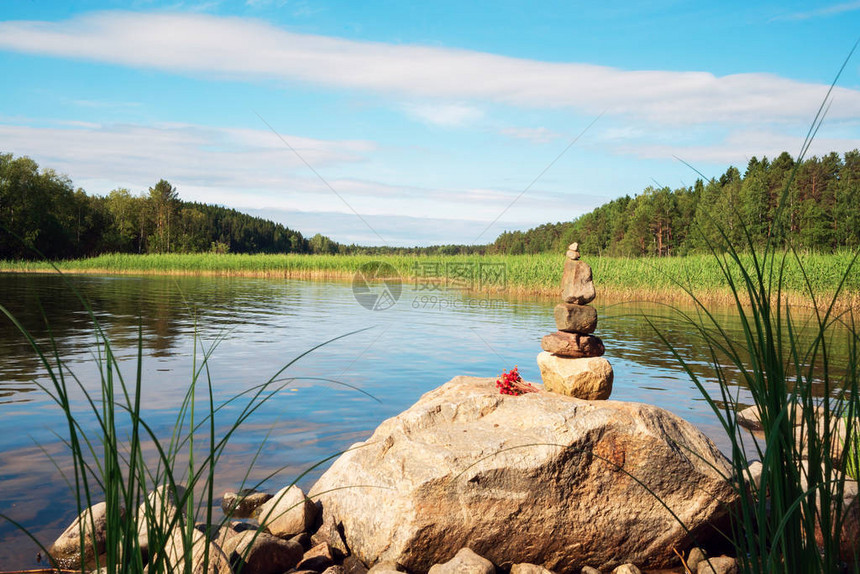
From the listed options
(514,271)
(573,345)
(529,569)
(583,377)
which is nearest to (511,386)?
(583,377)

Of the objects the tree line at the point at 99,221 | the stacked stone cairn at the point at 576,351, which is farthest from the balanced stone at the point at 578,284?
the tree line at the point at 99,221

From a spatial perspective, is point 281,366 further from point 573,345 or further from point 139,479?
point 139,479

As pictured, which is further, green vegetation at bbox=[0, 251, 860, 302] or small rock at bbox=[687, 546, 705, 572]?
green vegetation at bbox=[0, 251, 860, 302]

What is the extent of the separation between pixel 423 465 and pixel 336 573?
1.04 m

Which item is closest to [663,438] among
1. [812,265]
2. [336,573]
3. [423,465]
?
[423,465]

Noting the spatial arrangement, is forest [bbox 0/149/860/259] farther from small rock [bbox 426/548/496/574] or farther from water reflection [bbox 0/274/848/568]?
small rock [bbox 426/548/496/574]

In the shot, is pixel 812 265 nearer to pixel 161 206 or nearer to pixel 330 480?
pixel 330 480

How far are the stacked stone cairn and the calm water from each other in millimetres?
587

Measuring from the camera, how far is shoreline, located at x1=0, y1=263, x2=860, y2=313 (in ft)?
75.6

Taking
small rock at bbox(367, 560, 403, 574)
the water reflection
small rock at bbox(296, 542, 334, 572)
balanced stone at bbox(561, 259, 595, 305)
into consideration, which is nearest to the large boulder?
small rock at bbox(367, 560, 403, 574)

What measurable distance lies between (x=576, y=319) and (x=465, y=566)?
3503 millimetres

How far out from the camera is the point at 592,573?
15.9ft

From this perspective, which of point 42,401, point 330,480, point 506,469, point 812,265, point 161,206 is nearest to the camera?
point 506,469

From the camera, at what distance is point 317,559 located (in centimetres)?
486
